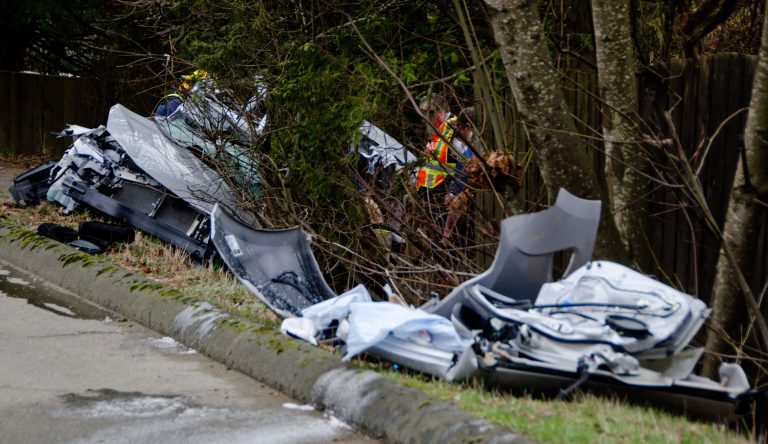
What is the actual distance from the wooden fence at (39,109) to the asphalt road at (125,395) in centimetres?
1531

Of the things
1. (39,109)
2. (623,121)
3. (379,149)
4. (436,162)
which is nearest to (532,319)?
(623,121)

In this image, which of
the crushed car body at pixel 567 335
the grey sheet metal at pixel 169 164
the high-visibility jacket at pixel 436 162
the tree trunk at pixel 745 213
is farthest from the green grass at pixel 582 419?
the grey sheet metal at pixel 169 164

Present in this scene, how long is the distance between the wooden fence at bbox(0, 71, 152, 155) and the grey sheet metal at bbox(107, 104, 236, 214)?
10.6 metres

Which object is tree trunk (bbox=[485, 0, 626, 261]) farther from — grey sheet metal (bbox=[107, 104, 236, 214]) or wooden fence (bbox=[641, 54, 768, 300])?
grey sheet metal (bbox=[107, 104, 236, 214])

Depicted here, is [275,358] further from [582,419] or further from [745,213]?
[745,213]

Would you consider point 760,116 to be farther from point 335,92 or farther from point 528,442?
point 335,92

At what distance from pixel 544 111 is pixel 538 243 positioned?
3.26 ft

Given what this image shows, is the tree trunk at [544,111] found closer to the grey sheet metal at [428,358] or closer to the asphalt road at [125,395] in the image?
the grey sheet metal at [428,358]

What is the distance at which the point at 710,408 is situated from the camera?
4516mm

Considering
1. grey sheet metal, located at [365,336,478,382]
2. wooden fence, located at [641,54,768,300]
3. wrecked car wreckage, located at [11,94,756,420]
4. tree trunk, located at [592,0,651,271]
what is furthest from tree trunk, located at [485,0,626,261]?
grey sheet metal, located at [365,336,478,382]

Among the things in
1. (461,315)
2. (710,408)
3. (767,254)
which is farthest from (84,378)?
(767,254)

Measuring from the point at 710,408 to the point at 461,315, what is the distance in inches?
51.3

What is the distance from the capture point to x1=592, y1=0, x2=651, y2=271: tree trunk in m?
6.30

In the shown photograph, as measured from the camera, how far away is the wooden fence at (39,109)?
21.5m
